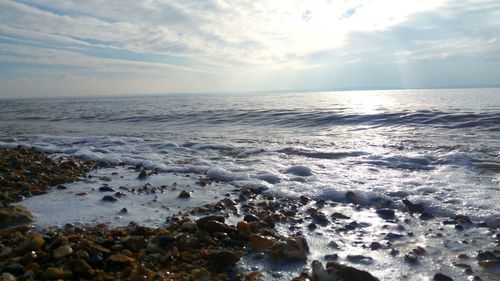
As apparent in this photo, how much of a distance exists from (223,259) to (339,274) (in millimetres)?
1182

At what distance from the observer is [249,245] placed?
4.36 metres

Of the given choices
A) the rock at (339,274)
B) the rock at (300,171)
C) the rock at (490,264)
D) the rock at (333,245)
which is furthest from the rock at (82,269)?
the rock at (300,171)

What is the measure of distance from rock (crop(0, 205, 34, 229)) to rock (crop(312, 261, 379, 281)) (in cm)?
379

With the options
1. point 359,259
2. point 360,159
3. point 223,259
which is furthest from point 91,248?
point 360,159

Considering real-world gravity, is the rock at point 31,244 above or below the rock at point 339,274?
above

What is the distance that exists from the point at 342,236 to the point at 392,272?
1.00 metres

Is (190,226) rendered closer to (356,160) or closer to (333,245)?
(333,245)

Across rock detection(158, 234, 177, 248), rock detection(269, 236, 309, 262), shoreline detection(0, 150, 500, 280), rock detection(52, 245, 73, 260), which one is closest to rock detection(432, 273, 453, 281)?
shoreline detection(0, 150, 500, 280)

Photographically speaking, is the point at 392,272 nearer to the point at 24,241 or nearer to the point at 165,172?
the point at 24,241

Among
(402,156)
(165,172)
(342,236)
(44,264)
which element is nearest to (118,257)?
(44,264)

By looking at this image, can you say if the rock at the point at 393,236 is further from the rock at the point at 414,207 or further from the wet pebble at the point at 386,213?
the rock at the point at 414,207

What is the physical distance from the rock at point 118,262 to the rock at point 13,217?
196cm

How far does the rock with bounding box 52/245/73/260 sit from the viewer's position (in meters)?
3.68

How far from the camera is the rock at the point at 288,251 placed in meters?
4.05
